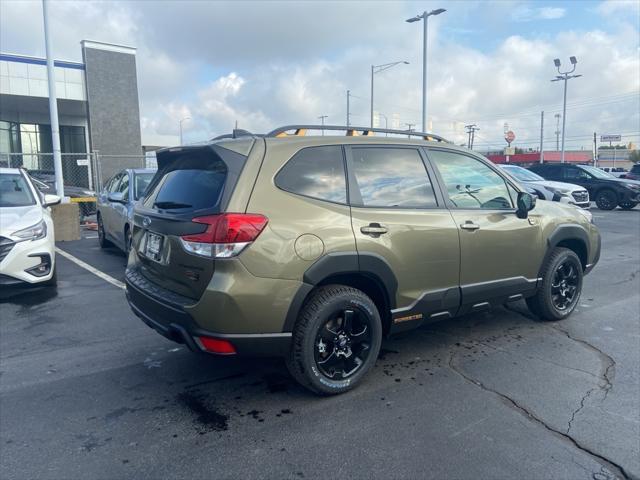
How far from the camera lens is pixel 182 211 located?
3.48 metres

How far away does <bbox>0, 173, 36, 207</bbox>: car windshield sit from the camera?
6.91 m

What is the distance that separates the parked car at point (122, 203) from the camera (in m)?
7.91

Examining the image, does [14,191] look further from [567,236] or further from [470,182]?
[567,236]

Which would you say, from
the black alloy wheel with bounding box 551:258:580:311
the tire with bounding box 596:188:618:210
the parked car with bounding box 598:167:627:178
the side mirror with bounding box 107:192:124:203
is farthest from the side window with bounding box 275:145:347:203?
the parked car with bounding box 598:167:627:178

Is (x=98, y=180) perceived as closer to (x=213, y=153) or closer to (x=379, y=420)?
(x=213, y=153)

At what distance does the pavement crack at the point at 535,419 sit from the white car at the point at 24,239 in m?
5.00

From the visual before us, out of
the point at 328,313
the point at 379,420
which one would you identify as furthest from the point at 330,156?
the point at 379,420

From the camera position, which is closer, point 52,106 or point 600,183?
point 52,106

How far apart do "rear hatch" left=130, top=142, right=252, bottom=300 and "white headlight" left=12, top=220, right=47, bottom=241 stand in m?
2.81

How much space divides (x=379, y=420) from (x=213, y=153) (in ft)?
6.98

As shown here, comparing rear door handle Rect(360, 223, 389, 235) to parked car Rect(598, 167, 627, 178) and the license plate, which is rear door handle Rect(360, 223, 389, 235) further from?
Answer: parked car Rect(598, 167, 627, 178)

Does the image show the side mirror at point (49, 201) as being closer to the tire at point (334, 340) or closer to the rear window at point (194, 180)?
the rear window at point (194, 180)

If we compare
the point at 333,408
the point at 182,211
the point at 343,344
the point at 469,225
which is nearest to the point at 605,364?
the point at 469,225

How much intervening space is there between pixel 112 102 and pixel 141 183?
18908 mm
